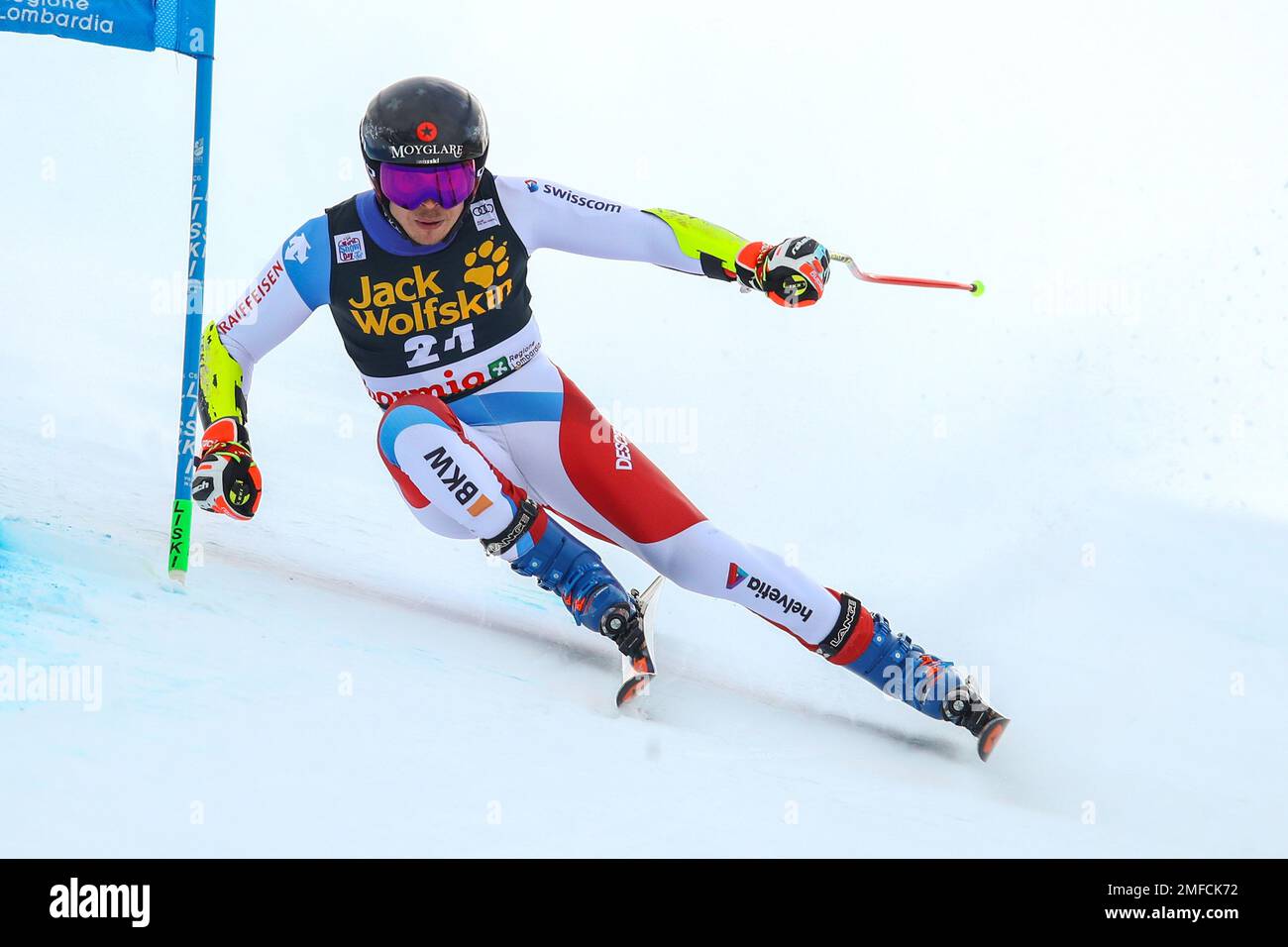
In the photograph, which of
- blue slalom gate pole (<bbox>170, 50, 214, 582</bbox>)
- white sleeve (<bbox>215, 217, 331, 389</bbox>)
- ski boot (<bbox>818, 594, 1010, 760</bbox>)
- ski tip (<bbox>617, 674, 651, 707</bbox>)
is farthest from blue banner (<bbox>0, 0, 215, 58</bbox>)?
ski boot (<bbox>818, 594, 1010, 760</bbox>)

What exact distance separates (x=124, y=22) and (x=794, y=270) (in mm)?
2275

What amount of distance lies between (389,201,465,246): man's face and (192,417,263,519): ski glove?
0.81 metres

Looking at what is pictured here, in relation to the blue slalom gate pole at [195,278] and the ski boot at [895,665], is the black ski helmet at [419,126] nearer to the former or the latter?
the blue slalom gate pole at [195,278]

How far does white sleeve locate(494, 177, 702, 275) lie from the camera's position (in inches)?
144

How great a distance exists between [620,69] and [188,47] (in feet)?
23.7

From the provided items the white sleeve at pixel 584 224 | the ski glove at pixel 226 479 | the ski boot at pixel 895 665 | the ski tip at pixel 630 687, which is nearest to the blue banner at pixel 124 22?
the white sleeve at pixel 584 224

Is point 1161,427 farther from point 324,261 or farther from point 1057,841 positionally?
point 324,261

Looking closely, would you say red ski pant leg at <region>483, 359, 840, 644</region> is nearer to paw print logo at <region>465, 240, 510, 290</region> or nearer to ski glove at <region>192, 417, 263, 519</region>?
paw print logo at <region>465, 240, 510, 290</region>

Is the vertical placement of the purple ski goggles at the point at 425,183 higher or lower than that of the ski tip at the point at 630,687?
higher

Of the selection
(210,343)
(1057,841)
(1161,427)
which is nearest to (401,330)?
(210,343)

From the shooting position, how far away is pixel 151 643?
10.2 ft

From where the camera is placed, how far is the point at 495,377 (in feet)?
12.2

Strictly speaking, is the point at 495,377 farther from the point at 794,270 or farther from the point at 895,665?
the point at 895,665

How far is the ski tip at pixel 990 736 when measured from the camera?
11.2 ft
